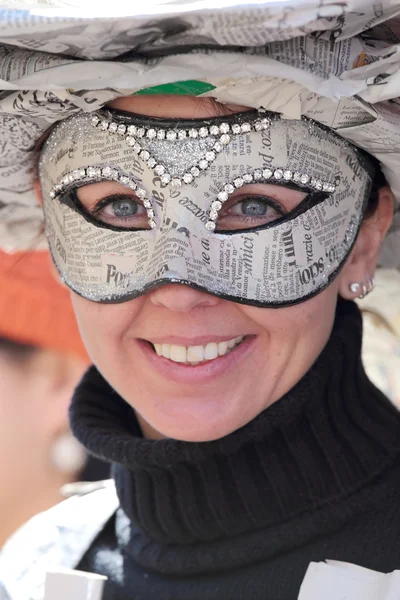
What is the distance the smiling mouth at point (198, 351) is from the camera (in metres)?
1.68

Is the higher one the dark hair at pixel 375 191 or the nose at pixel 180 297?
the dark hair at pixel 375 191

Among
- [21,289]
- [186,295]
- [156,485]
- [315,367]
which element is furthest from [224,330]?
[21,289]

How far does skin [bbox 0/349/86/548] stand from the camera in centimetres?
339

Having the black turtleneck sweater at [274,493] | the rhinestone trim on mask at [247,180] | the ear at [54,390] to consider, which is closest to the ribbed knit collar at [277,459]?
the black turtleneck sweater at [274,493]

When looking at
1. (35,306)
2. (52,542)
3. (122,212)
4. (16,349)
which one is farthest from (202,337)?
(16,349)

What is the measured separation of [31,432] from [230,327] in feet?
6.46

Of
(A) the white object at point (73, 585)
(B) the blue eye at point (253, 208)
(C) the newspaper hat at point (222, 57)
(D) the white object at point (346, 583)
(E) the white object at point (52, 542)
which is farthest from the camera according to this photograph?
(E) the white object at point (52, 542)

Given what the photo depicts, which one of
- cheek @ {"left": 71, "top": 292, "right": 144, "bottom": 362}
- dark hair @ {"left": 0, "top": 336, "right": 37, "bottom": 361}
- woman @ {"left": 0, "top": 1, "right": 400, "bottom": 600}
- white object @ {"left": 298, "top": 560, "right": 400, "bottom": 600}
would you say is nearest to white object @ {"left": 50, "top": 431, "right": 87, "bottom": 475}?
dark hair @ {"left": 0, "top": 336, "right": 37, "bottom": 361}

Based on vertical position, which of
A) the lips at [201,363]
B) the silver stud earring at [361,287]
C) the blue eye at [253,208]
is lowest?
the lips at [201,363]

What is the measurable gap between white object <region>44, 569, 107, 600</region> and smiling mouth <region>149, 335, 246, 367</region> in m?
0.45

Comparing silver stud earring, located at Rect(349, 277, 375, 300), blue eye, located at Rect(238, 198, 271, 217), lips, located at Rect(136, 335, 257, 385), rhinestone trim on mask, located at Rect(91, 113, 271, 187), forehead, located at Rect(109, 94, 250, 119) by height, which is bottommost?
lips, located at Rect(136, 335, 257, 385)

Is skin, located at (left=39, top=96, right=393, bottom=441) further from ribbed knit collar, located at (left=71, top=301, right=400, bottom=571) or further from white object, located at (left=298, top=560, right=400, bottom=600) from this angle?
white object, located at (left=298, top=560, right=400, bottom=600)

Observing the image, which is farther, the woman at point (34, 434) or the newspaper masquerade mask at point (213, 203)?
the woman at point (34, 434)

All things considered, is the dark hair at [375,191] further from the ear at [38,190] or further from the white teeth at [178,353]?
the ear at [38,190]
